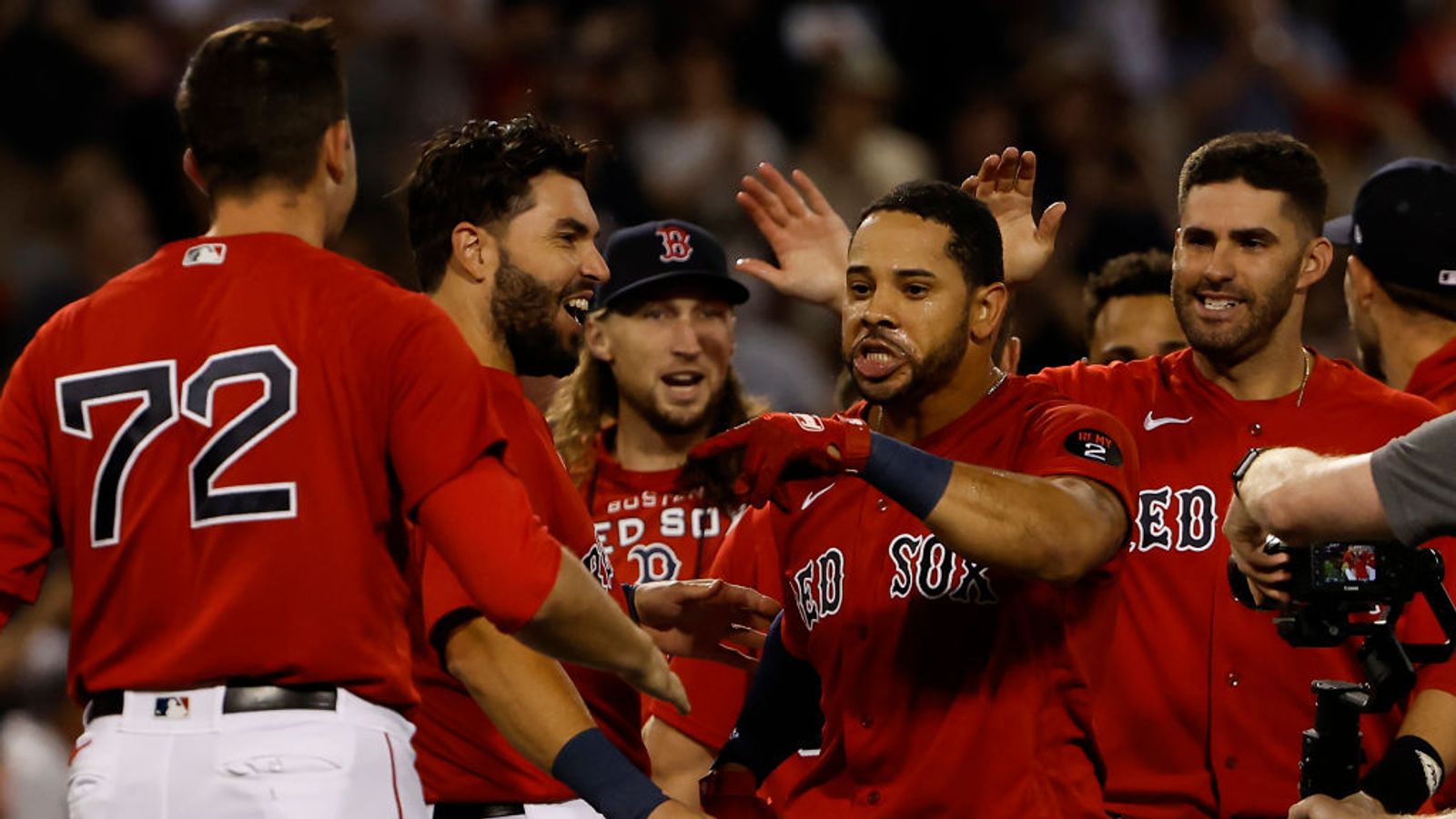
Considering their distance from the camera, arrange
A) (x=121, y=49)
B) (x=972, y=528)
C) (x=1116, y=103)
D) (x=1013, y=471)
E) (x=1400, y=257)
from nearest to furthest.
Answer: (x=972, y=528) → (x=1013, y=471) → (x=1400, y=257) → (x=121, y=49) → (x=1116, y=103)

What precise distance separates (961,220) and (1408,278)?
1746 mm

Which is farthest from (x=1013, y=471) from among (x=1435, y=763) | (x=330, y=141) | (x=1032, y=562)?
(x=330, y=141)

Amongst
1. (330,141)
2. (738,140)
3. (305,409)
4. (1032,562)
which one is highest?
(738,140)

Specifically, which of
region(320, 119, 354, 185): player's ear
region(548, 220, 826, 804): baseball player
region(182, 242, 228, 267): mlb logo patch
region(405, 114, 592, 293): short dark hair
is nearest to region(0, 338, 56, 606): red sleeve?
region(182, 242, 228, 267): mlb logo patch

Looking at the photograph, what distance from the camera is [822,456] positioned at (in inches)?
147

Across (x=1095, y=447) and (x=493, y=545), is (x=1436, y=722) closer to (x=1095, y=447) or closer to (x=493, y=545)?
(x=1095, y=447)

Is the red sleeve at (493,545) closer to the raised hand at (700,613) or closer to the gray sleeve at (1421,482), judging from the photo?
the raised hand at (700,613)

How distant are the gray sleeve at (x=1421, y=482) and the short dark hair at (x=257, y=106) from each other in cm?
203

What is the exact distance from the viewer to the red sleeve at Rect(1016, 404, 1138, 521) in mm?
3951

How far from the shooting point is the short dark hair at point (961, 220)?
4.29m

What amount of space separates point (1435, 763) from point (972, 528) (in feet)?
4.80

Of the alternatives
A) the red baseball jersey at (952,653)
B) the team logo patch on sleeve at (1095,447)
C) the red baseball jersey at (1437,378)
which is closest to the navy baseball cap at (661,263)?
the red baseball jersey at (952,653)

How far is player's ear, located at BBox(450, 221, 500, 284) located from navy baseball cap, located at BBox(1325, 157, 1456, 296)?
258cm

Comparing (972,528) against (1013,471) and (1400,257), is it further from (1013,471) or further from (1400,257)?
(1400,257)
